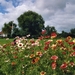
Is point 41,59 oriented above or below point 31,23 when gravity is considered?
below

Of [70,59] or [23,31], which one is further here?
[23,31]

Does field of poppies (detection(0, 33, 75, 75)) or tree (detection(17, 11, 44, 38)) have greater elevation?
tree (detection(17, 11, 44, 38))

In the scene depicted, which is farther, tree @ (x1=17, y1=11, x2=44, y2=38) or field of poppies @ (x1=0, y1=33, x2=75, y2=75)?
tree @ (x1=17, y1=11, x2=44, y2=38)

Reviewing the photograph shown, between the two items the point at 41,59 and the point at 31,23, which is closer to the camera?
the point at 41,59

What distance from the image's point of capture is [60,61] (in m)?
6.40

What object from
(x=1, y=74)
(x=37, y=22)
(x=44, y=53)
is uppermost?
(x=37, y=22)

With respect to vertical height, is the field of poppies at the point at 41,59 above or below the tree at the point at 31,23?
below

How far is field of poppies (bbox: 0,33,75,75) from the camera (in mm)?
6078

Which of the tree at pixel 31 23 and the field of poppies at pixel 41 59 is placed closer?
the field of poppies at pixel 41 59

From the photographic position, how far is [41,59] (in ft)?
21.5

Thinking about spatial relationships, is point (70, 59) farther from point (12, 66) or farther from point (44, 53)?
point (12, 66)

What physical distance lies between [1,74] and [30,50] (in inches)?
43.3

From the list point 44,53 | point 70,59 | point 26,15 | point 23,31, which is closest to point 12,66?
point 44,53

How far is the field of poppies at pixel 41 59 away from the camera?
6078 millimetres
